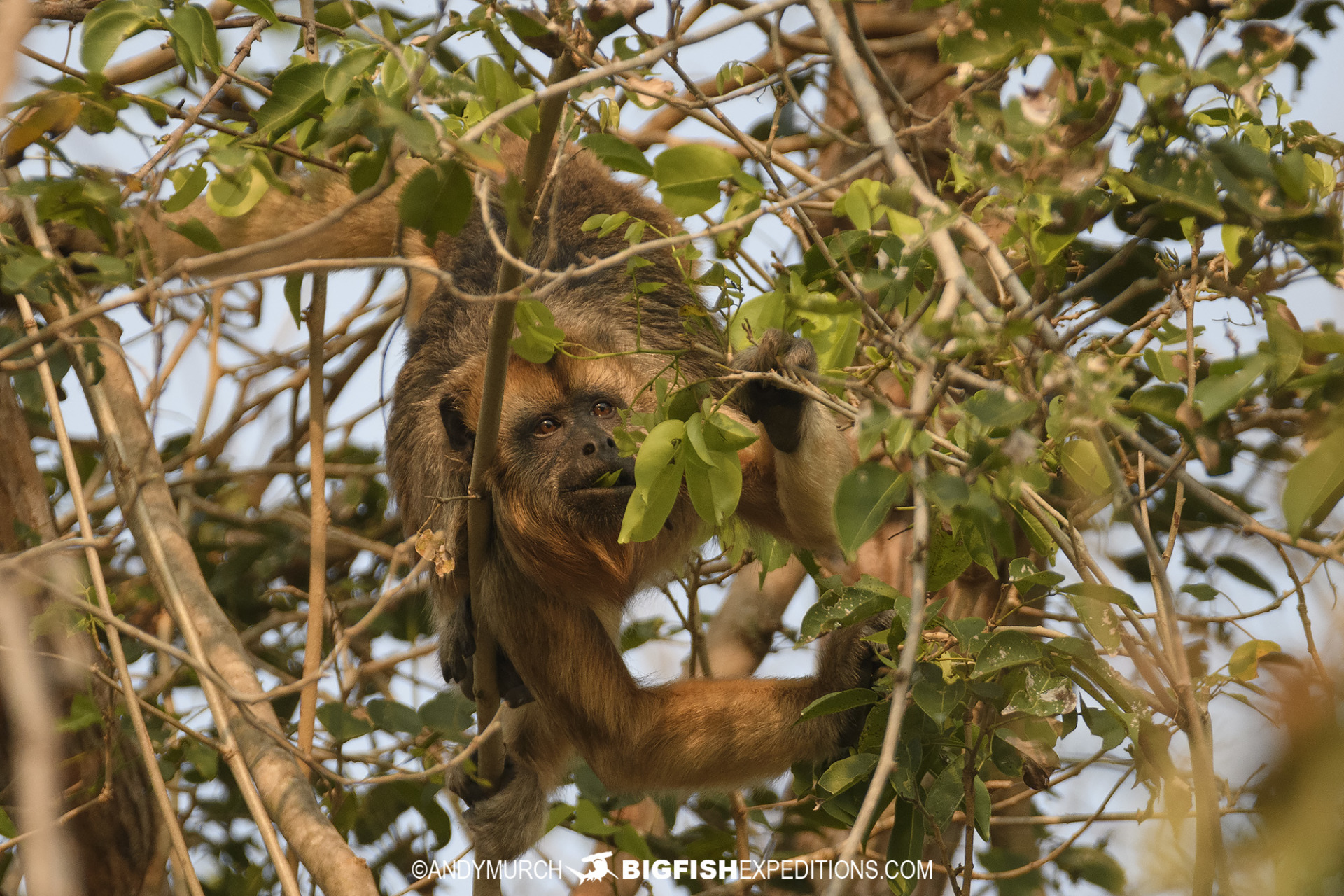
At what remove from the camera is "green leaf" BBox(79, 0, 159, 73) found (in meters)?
2.28

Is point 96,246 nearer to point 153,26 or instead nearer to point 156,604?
point 156,604

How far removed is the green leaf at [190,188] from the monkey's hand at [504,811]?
1919 millimetres

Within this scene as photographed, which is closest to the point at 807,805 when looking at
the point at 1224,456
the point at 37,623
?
the point at 1224,456

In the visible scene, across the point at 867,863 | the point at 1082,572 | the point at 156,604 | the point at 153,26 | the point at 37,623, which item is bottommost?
the point at 867,863

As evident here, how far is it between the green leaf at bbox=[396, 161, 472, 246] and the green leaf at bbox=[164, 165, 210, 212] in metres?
1.08

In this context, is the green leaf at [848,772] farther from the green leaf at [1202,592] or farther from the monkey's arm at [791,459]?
the green leaf at [1202,592]

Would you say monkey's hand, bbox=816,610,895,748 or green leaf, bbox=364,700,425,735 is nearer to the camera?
green leaf, bbox=364,700,425,735

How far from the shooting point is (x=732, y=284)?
2357 millimetres

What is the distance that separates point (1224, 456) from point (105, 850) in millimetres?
3636

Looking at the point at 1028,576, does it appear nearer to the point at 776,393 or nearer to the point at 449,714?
the point at 776,393

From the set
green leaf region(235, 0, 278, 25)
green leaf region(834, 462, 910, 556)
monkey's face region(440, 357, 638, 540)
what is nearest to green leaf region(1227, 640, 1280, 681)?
green leaf region(834, 462, 910, 556)

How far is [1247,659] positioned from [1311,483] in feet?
2.66

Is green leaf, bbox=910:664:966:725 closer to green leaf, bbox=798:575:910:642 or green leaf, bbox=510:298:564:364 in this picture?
green leaf, bbox=798:575:910:642

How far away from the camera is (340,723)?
135 inches
